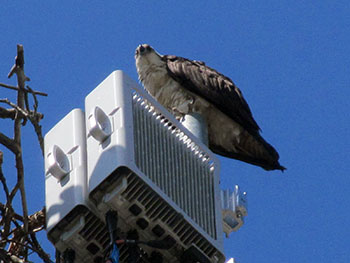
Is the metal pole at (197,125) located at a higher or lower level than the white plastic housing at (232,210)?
higher

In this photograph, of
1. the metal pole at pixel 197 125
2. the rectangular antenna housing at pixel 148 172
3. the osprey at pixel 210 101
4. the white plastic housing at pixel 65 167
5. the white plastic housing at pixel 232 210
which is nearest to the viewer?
the rectangular antenna housing at pixel 148 172

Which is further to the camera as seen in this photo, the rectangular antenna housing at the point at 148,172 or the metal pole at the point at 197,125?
the metal pole at the point at 197,125

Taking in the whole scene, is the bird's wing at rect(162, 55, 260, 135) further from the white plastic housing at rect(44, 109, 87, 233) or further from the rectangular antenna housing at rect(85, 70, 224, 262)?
the white plastic housing at rect(44, 109, 87, 233)

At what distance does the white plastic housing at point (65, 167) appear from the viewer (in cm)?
921

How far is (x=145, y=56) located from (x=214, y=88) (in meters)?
0.67

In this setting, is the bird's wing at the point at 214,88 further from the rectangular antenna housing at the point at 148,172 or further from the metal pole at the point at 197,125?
the rectangular antenna housing at the point at 148,172

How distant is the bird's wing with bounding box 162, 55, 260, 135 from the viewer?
38.4ft

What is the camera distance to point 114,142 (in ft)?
30.2

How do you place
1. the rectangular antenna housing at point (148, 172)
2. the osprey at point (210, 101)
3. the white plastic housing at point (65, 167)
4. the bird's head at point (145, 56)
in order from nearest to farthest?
the rectangular antenna housing at point (148, 172), the white plastic housing at point (65, 167), the osprey at point (210, 101), the bird's head at point (145, 56)

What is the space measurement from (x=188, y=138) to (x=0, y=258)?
6.05ft

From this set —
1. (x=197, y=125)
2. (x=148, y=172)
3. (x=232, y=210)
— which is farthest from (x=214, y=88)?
(x=148, y=172)

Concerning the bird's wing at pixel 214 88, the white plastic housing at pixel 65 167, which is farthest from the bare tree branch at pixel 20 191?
the bird's wing at pixel 214 88

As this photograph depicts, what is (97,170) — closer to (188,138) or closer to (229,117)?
(188,138)

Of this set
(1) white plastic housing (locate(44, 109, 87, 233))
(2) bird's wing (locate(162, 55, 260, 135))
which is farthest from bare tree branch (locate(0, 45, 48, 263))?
(2) bird's wing (locate(162, 55, 260, 135))
